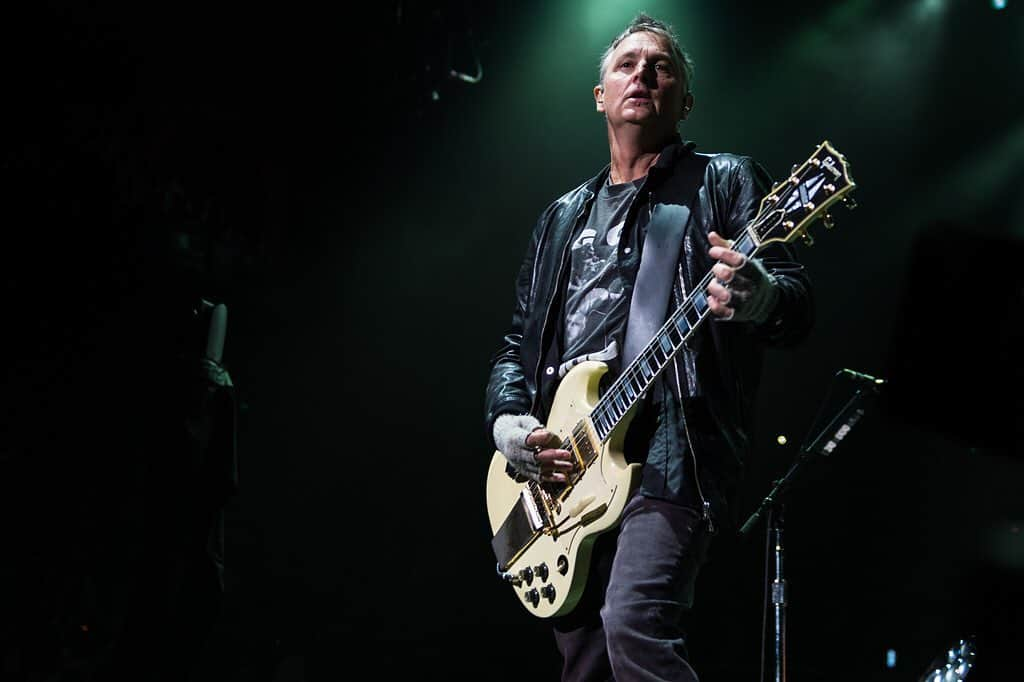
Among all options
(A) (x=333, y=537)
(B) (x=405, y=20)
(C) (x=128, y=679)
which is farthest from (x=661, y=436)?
(B) (x=405, y=20)

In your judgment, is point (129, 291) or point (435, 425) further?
point (435, 425)

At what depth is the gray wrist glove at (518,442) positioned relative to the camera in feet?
8.05

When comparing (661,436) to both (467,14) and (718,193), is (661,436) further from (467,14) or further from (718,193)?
(467,14)

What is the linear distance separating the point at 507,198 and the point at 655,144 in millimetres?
3102

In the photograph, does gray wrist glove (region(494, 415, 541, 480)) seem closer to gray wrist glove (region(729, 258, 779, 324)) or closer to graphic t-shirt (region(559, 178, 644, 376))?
graphic t-shirt (region(559, 178, 644, 376))

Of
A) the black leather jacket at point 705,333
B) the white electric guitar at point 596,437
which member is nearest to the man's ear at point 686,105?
the black leather jacket at point 705,333


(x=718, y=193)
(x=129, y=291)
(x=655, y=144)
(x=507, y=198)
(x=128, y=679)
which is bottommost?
(x=128, y=679)

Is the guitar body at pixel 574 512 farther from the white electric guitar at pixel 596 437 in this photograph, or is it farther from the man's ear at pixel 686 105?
the man's ear at pixel 686 105

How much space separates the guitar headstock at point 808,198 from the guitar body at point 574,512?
1.92 feet

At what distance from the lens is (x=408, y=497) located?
215 inches

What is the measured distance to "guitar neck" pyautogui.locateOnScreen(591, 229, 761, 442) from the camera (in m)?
2.15

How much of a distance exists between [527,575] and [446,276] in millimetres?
3353

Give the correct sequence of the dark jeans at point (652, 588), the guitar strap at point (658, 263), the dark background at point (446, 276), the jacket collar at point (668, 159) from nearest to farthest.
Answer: the dark jeans at point (652, 588) → the guitar strap at point (658, 263) → the jacket collar at point (668, 159) → the dark background at point (446, 276)

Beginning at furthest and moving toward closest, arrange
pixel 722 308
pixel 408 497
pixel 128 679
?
pixel 408 497 < pixel 128 679 < pixel 722 308
